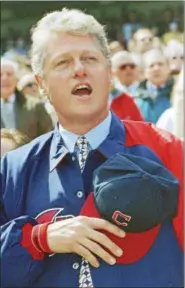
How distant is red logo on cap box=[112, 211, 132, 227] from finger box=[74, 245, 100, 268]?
0.27ft

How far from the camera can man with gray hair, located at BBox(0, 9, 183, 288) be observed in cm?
127

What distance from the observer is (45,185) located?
→ 1320mm

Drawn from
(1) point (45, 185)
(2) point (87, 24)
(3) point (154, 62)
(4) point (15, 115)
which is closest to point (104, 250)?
(1) point (45, 185)

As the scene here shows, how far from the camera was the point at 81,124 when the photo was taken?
4.46 feet

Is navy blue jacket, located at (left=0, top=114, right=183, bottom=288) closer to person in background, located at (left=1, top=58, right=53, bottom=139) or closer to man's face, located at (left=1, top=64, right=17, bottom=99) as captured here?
person in background, located at (left=1, top=58, right=53, bottom=139)

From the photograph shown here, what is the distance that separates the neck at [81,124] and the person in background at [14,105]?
0.81 metres

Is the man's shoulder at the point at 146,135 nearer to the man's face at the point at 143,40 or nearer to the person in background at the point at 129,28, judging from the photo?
the man's face at the point at 143,40

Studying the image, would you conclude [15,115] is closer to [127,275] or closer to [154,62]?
[154,62]

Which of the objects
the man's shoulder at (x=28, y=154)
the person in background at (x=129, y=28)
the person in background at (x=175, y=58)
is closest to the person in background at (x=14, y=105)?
the man's shoulder at (x=28, y=154)

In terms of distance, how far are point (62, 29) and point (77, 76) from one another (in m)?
0.11

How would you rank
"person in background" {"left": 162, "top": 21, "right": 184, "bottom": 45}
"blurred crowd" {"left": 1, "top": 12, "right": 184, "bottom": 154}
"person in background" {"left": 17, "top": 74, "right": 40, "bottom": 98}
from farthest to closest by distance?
1. "person in background" {"left": 162, "top": 21, "right": 184, "bottom": 45}
2. "person in background" {"left": 17, "top": 74, "right": 40, "bottom": 98}
3. "blurred crowd" {"left": 1, "top": 12, "right": 184, "bottom": 154}

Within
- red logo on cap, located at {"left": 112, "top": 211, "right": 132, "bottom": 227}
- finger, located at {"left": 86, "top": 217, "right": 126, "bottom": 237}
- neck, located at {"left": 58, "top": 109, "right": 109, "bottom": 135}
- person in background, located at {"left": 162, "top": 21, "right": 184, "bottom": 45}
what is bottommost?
finger, located at {"left": 86, "top": 217, "right": 126, "bottom": 237}

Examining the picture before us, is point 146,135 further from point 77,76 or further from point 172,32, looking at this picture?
point 172,32

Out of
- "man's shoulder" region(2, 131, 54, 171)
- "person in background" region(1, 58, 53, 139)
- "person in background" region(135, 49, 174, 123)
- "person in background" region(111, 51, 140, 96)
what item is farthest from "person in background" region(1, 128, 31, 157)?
"person in background" region(111, 51, 140, 96)
